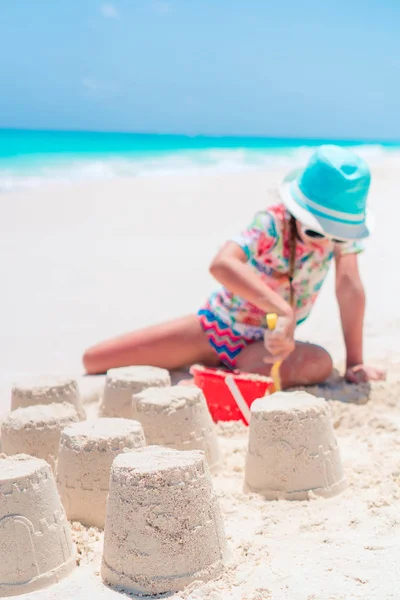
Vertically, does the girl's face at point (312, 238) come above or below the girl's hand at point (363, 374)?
above

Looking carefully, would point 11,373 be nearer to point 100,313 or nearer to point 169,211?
point 100,313

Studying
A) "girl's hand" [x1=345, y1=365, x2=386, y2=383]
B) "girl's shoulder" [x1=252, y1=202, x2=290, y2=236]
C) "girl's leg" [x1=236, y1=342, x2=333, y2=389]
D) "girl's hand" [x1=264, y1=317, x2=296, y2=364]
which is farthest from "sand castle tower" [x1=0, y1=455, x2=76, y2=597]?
"girl's hand" [x1=345, y1=365, x2=386, y2=383]

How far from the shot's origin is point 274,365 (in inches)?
115

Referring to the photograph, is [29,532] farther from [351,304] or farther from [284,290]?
[351,304]

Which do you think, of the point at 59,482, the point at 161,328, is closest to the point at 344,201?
the point at 161,328

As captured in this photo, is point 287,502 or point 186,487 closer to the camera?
point 186,487

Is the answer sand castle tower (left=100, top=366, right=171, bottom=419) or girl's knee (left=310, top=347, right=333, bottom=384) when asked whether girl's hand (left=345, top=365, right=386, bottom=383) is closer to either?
girl's knee (left=310, top=347, right=333, bottom=384)

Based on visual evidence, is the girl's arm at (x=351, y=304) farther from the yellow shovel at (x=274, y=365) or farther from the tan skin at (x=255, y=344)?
the yellow shovel at (x=274, y=365)

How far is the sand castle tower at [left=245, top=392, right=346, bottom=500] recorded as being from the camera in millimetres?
2098

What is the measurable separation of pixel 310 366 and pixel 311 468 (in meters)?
1.11

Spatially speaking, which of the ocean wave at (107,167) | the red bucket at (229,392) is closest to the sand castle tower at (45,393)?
the red bucket at (229,392)

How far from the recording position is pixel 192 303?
511 centimetres

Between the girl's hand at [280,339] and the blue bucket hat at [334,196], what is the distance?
0.39 meters

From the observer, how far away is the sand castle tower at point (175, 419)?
2270 millimetres
